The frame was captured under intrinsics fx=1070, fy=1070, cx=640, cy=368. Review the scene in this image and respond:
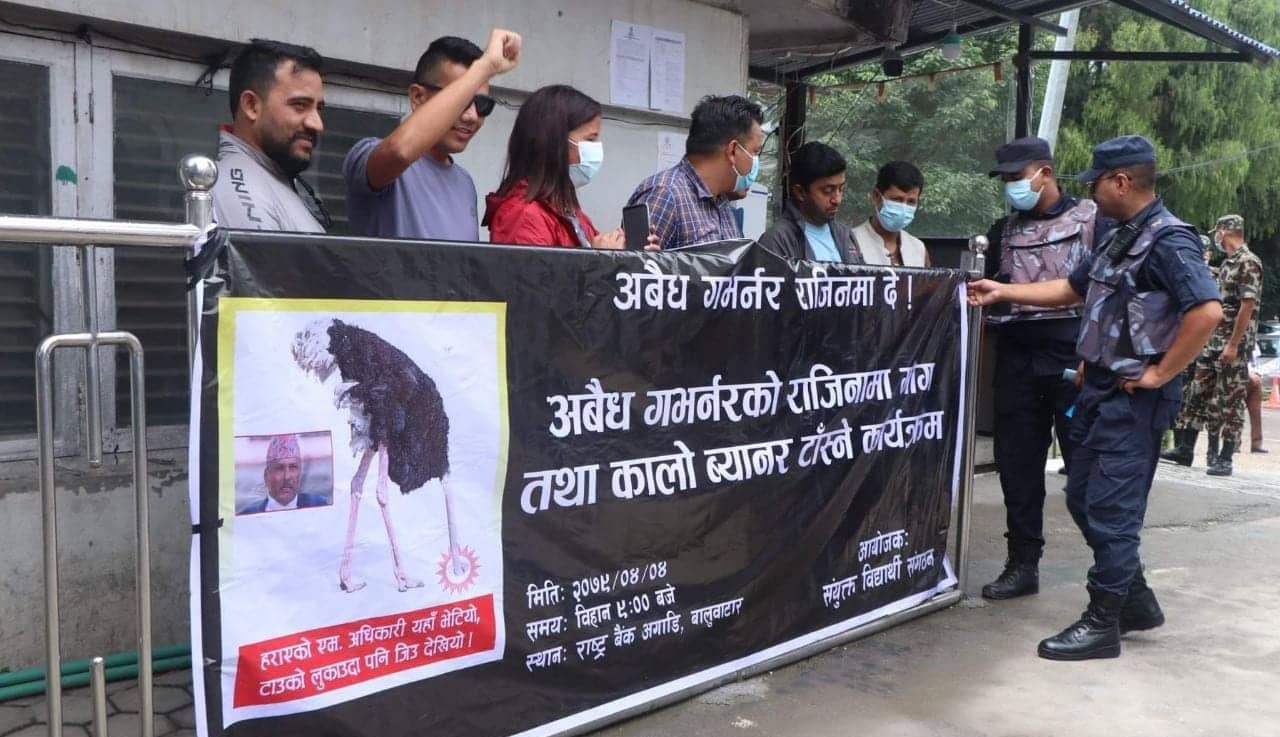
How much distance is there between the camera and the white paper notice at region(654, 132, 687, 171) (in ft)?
17.5

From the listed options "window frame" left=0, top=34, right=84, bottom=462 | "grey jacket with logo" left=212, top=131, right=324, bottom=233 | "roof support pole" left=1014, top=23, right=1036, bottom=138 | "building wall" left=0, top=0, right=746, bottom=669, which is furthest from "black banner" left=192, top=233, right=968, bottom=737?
"roof support pole" left=1014, top=23, right=1036, bottom=138

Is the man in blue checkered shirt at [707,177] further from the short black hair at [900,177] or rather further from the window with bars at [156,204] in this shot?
the window with bars at [156,204]

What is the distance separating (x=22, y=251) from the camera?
136 inches

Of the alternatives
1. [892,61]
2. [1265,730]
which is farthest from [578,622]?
[892,61]

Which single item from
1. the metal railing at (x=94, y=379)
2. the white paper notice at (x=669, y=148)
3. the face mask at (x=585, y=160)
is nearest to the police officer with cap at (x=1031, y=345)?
the white paper notice at (x=669, y=148)

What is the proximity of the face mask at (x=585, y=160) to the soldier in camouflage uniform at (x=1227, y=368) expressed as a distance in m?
6.69

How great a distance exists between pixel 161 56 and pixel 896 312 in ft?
9.16

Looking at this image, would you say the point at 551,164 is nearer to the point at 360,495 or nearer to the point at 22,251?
the point at 360,495

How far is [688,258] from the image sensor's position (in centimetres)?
323

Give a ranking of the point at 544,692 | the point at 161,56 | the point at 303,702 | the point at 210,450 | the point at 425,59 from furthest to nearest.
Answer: the point at 161,56
the point at 425,59
the point at 544,692
the point at 303,702
the point at 210,450

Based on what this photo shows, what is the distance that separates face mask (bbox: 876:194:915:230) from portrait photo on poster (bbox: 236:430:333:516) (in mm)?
3273

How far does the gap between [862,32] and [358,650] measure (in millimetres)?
5174

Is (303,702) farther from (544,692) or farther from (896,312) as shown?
(896,312)

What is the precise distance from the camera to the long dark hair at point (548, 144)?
3.40m
